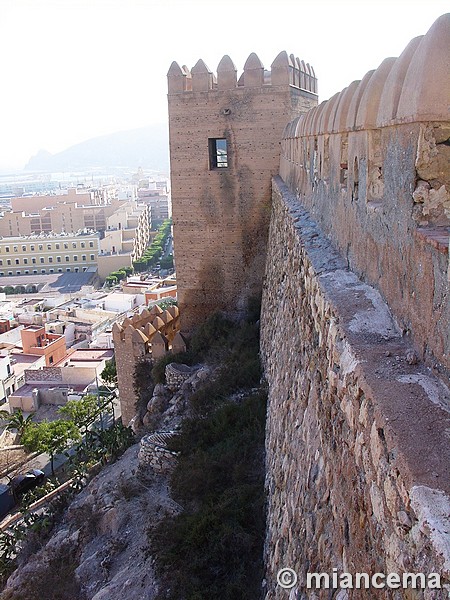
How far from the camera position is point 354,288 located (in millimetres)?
2625

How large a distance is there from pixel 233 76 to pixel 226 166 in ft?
4.84

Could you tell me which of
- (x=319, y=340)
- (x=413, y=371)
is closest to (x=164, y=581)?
(x=319, y=340)

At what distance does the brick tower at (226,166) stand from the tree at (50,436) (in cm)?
793

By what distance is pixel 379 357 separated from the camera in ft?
6.26

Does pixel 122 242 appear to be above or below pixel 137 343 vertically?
below

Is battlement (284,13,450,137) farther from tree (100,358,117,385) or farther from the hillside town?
tree (100,358,117,385)

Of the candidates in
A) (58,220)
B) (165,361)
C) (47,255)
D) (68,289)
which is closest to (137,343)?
(165,361)

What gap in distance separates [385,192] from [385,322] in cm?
59

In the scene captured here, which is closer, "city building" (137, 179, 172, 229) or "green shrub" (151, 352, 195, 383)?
"green shrub" (151, 352, 195, 383)

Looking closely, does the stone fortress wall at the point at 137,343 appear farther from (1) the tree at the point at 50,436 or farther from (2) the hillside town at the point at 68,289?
(1) the tree at the point at 50,436

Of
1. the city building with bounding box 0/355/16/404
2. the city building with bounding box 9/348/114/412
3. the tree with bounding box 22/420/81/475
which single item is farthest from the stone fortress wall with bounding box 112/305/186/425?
the city building with bounding box 0/355/16/404

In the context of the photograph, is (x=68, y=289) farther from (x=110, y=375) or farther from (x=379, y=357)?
(x=379, y=357)

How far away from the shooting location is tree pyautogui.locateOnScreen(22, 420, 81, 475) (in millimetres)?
16328

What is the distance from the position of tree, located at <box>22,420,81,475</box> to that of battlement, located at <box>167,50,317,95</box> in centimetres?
1071
